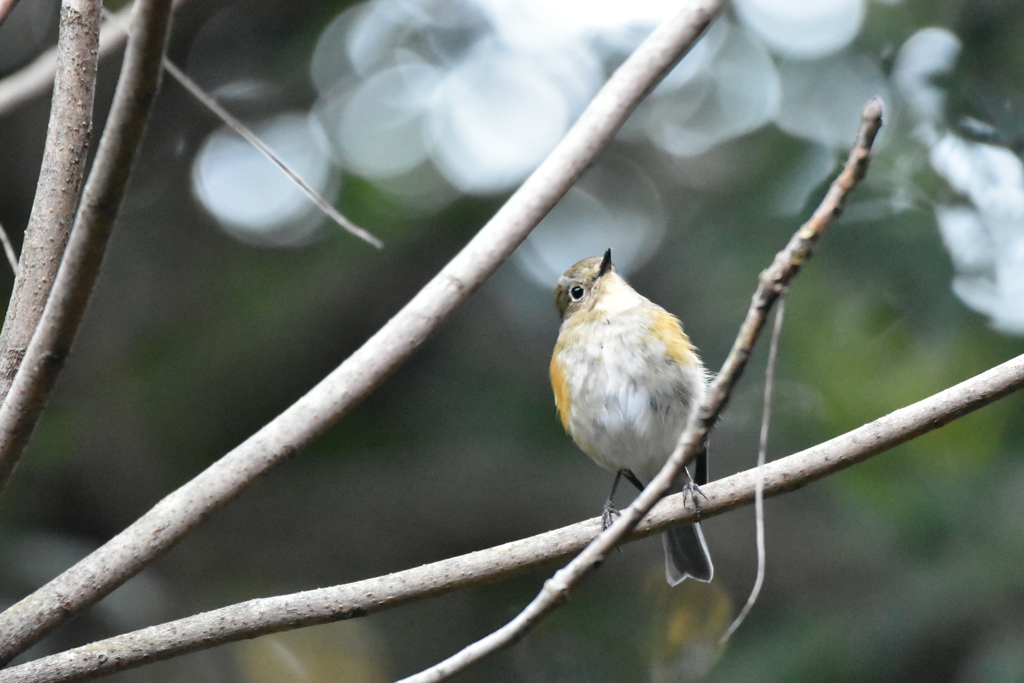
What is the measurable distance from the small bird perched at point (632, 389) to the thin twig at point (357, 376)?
1.88 m

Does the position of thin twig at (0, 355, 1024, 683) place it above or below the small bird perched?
below

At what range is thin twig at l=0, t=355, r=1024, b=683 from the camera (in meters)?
1.73

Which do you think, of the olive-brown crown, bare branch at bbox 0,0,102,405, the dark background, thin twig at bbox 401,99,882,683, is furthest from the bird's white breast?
bare branch at bbox 0,0,102,405

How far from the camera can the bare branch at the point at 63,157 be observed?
1.74 metres

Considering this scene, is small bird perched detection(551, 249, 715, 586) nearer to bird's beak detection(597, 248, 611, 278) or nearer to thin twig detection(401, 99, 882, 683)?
bird's beak detection(597, 248, 611, 278)

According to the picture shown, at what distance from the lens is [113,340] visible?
5473mm

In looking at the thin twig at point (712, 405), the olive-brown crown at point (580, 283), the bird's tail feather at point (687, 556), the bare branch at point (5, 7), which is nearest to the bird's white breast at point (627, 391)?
the olive-brown crown at point (580, 283)

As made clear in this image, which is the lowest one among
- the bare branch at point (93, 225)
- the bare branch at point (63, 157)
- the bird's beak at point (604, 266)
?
the bare branch at point (93, 225)

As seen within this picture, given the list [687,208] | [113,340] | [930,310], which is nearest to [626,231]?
[687,208]

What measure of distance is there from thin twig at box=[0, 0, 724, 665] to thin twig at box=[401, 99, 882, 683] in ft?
1.88

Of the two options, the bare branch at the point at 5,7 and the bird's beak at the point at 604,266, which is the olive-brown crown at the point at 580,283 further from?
the bare branch at the point at 5,7

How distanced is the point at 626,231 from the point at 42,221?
4.97 m

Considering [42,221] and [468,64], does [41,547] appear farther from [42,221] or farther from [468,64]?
[468,64]

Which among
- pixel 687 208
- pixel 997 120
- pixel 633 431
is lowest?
A: pixel 633 431
